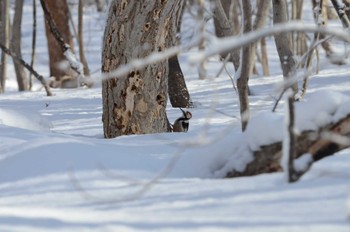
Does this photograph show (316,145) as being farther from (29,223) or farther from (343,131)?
(29,223)

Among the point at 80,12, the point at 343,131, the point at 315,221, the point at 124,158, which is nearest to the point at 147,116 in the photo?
the point at 124,158

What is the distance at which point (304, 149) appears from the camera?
3574 mm

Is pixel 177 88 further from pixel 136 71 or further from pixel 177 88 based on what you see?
pixel 136 71

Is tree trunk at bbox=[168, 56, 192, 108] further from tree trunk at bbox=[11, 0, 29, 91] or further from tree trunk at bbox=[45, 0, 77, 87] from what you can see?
tree trunk at bbox=[11, 0, 29, 91]

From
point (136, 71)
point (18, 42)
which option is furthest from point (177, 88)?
→ point (18, 42)

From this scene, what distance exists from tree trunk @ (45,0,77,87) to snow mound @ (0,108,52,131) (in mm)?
7586

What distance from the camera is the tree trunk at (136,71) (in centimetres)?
586

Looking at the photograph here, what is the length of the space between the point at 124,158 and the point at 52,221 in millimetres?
1268

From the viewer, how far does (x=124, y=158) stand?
418cm

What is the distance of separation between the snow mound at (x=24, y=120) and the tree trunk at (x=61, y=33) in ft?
24.9

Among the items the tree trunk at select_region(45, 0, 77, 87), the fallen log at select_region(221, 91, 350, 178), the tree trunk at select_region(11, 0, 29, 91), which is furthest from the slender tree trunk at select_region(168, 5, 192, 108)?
the tree trunk at select_region(11, 0, 29, 91)

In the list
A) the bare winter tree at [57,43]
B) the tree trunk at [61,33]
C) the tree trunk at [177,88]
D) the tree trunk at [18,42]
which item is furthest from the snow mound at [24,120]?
the tree trunk at [18,42]

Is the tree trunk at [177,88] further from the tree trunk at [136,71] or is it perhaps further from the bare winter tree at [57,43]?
the bare winter tree at [57,43]

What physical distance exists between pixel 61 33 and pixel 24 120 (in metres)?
8.16
